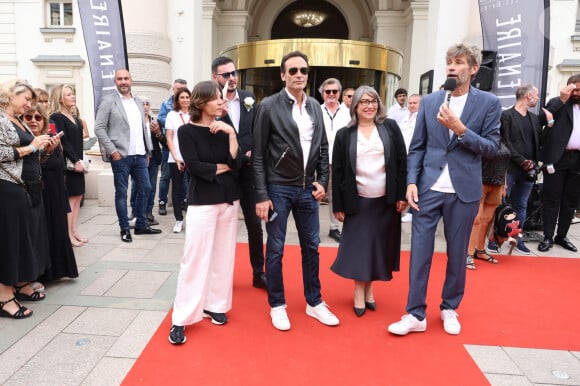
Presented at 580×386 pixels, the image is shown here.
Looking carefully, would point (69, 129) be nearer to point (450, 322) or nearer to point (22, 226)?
point (22, 226)

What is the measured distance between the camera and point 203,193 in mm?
3035

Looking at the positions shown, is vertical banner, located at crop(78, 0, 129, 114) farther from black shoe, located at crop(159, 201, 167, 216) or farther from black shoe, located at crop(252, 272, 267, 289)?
black shoe, located at crop(252, 272, 267, 289)

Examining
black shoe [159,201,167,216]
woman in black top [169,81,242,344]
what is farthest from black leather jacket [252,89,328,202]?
black shoe [159,201,167,216]

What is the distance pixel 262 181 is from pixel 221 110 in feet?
1.82

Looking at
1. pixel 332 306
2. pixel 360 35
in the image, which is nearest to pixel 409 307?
pixel 332 306

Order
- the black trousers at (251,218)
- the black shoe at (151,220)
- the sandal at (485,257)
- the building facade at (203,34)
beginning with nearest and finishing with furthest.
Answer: the black trousers at (251,218)
the sandal at (485,257)
the black shoe at (151,220)
the building facade at (203,34)

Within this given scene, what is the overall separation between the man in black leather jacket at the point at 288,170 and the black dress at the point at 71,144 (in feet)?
8.61

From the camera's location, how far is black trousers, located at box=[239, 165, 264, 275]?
12.4 ft

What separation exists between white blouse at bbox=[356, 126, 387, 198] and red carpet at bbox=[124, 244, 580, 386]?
0.98 m

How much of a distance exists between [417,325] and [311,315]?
2.52 ft

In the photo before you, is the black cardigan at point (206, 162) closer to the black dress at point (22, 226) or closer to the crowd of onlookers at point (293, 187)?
the crowd of onlookers at point (293, 187)

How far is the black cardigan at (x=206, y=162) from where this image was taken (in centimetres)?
298

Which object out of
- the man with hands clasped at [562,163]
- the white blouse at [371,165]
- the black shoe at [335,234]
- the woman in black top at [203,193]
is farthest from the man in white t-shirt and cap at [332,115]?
the woman in black top at [203,193]

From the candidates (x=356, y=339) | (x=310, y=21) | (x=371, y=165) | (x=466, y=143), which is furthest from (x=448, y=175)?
(x=310, y=21)
